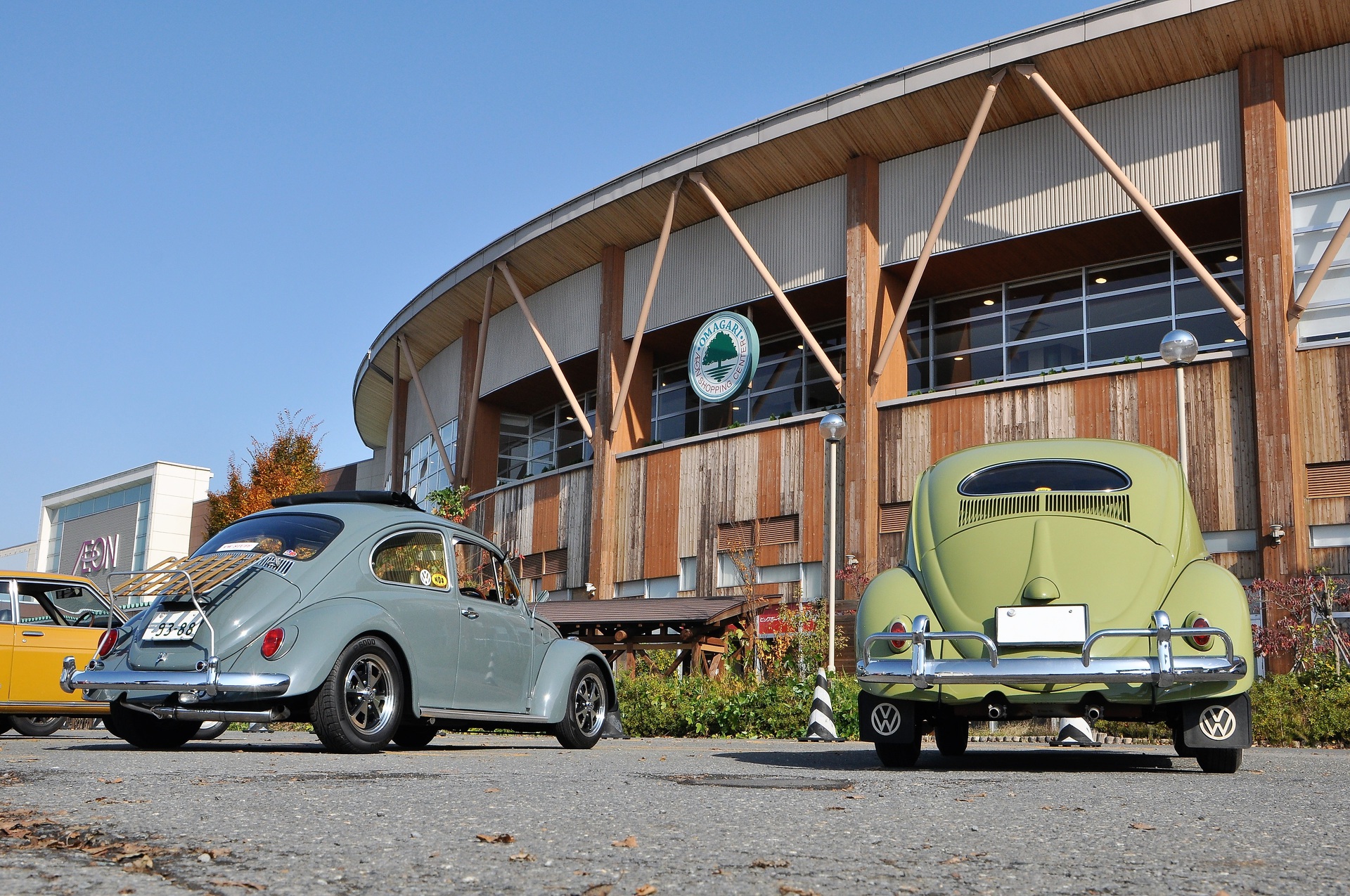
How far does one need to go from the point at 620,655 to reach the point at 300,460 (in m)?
16.0

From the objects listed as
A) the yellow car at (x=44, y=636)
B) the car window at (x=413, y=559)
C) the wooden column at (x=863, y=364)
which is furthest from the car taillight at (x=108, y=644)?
the wooden column at (x=863, y=364)

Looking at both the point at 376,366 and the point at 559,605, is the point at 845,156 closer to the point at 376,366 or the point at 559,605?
the point at 559,605

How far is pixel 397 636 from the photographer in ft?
27.6

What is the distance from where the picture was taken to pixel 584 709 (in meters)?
10.6

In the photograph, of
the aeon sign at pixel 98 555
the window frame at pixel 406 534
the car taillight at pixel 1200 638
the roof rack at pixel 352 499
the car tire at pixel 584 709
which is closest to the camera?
the car taillight at pixel 1200 638

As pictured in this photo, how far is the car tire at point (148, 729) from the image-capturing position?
28.9ft

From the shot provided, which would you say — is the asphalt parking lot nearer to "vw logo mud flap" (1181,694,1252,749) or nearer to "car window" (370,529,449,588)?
"vw logo mud flap" (1181,694,1252,749)

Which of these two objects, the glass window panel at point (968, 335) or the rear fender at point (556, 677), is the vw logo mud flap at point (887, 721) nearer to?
the rear fender at point (556, 677)

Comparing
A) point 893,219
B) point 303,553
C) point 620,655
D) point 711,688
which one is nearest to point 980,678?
point 303,553

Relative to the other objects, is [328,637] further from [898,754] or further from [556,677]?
[898,754]

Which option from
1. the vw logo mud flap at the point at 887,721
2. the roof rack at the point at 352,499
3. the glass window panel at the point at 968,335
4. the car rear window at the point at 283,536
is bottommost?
the vw logo mud flap at the point at 887,721

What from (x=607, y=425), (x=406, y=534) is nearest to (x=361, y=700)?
(x=406, y=534)

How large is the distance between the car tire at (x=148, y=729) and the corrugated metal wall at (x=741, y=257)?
56.0 ft

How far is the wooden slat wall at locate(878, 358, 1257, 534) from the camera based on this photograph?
19.1 metres
